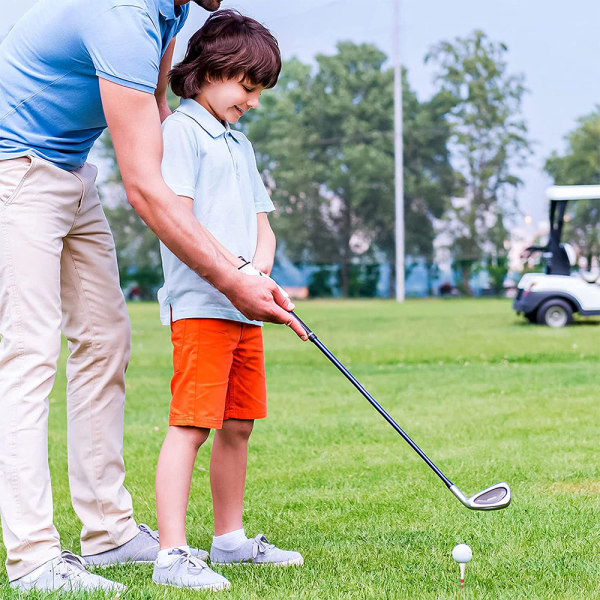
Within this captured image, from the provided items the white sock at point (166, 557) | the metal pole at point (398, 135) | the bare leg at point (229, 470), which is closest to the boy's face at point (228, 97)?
the bare leg at point (229, 470)

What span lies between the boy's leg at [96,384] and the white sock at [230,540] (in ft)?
0.87

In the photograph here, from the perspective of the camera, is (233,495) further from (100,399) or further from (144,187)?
(144,187)

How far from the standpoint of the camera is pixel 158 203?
230 cm

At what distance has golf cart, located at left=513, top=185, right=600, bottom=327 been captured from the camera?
46.4 ft

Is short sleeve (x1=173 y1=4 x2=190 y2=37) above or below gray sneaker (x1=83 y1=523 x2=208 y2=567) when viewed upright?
above

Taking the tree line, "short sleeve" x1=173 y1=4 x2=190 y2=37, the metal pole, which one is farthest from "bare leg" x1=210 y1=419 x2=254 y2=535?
the tree line

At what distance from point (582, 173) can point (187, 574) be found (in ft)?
136

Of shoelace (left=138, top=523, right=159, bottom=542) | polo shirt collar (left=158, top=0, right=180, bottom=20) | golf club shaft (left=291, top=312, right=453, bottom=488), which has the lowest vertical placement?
shoelace (left=138, top=523, right=159, bottom=542)

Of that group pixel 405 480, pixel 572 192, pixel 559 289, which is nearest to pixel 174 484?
pixel 405 480

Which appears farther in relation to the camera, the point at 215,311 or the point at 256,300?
the point at 215,311

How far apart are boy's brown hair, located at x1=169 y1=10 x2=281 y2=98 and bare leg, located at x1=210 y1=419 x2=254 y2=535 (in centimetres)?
98

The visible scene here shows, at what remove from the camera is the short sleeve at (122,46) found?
2.20 metres

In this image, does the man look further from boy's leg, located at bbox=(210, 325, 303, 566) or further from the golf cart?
the golf cart

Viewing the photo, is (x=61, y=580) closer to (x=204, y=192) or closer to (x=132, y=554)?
(x=132, y=554)
